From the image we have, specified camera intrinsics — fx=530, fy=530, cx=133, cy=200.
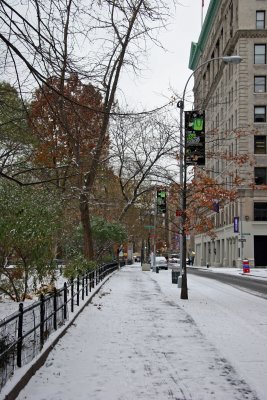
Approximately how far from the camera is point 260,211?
62.6 meters

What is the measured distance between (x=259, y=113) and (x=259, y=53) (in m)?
7.59

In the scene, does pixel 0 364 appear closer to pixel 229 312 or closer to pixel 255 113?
pixel 229 312

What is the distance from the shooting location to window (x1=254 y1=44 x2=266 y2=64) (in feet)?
212

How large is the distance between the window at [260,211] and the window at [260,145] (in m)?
6.33

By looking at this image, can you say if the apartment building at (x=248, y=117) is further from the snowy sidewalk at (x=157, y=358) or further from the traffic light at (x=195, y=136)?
the snowy sidewalk at (x=157, y=358)

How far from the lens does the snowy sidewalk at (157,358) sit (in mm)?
6621

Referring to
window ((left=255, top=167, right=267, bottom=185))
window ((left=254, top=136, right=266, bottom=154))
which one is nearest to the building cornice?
window ((left=254, top=136, right=266, bottom=154))

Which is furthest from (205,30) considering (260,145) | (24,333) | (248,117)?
(24,333)

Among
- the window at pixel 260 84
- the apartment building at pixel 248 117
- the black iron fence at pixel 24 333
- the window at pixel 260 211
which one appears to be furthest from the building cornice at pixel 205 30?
the black iron fence at pixel 24 333

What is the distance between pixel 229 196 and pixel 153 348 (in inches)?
416

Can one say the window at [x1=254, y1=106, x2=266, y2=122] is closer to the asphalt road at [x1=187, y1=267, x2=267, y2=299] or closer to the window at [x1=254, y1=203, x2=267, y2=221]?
the window at [x1=254, y1=203, x2=267, y2=221]

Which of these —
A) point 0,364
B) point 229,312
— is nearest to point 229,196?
point 229,312

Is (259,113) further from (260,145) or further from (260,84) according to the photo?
(260,145)

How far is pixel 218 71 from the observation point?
75750 millimetres
